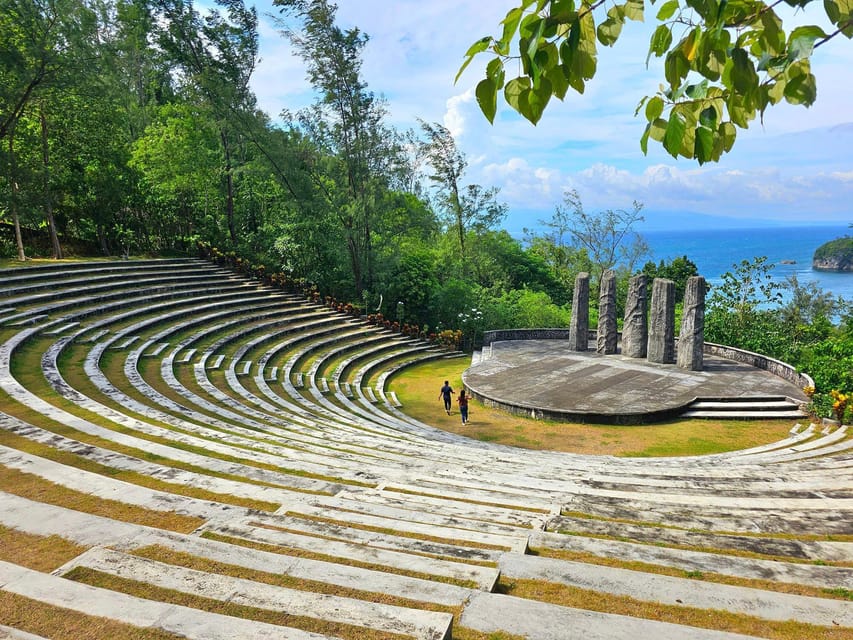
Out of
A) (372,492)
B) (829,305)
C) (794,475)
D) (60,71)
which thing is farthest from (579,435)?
(829,305)

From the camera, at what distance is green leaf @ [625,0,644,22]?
2.22m

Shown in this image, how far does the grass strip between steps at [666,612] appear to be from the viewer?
284cm

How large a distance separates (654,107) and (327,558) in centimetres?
350

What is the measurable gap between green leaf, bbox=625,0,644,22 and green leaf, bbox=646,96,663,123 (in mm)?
357

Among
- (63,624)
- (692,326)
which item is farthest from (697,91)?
(692,326)

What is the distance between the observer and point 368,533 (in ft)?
13.7

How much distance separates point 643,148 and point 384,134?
25.1 m

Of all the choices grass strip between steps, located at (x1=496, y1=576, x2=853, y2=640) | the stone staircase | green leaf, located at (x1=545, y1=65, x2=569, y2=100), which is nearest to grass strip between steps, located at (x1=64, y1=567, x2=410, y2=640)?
grass strip between steps, located at (x1=496, y1=576, x2=853, y2=640)

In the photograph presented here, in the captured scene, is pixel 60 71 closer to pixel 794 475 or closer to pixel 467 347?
pixel 467 347

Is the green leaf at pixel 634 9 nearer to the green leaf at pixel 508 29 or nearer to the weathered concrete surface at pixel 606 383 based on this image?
the green leaf at pixel 508 29

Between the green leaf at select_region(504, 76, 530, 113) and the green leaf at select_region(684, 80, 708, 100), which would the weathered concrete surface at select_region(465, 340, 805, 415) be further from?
the green leaf at select_region(504, 76, 530, 113)

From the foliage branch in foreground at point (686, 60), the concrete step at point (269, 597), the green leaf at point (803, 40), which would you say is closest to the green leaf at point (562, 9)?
the foliage branch in foreground at point (686, 60)

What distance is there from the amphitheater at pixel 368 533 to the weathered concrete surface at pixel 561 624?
0.01 metres

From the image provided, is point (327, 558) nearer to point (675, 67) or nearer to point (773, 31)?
point (675, 67)
